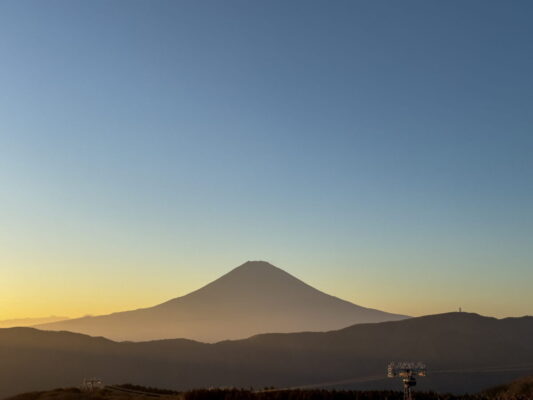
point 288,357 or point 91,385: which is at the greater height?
point 288,357

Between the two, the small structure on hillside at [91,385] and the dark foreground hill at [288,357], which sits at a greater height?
the dark foreground hill at [288,357]

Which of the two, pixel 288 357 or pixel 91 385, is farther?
pixel 288 357

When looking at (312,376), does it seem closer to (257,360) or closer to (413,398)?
(257,360)

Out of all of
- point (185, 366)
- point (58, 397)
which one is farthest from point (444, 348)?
Result: point (58, 397)

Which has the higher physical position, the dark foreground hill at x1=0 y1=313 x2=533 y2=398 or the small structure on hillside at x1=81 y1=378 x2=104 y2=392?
the dark foreground hill at x1=0 y1=313 x2=533 y2=398

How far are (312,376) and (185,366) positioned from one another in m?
30.3

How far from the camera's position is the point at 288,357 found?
541ft

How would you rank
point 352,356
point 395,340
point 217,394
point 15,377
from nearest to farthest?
1. point 217,394
2. point 15,377
3. point 352,356
4. point 395,340

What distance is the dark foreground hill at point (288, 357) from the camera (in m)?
139

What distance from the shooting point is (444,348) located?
557 feet

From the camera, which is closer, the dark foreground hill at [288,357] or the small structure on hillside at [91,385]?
the small structure on hillside at [91,385]

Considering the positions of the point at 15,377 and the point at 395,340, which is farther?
the point at 395,340

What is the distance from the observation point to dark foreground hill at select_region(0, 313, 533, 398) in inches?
5468

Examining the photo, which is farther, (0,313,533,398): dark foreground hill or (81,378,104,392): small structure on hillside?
(0,313,533,398): dark foreground hill
